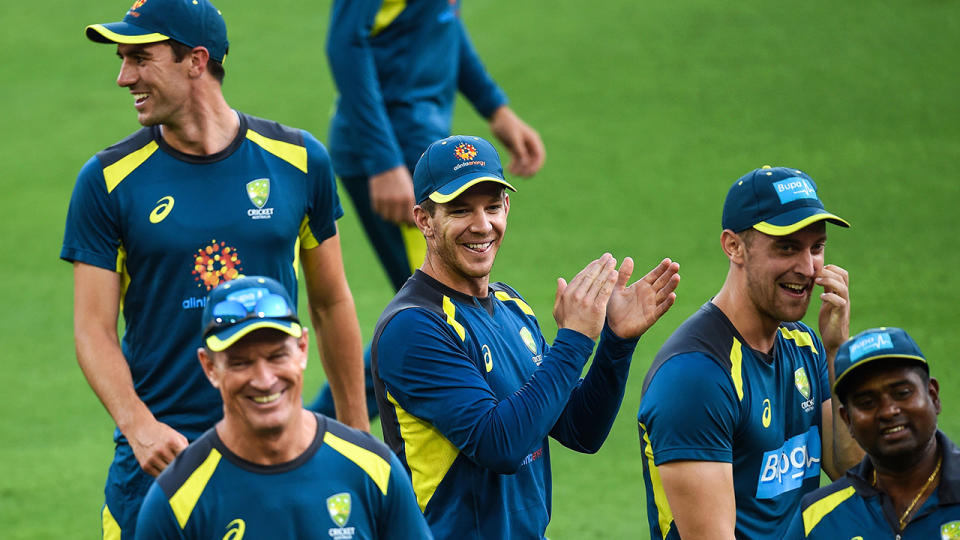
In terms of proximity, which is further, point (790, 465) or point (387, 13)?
point (387, 13)

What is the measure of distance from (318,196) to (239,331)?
5.46ft

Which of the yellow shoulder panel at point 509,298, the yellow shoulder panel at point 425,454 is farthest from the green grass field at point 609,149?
the yellow shoulder panel at point 425,454

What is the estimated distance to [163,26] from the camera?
508 centimetres

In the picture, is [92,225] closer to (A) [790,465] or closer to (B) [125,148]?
(B) [125,148]

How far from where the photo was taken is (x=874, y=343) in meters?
4.22

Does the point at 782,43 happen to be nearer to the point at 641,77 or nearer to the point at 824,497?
the point at 641,77

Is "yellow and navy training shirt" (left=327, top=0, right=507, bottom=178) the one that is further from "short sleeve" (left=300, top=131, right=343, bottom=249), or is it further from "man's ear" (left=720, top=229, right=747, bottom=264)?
"man's ear" (left=720, top=229, right=747, bottom=264)

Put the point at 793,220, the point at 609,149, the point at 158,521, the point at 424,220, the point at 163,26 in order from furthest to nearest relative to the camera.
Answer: the point at 609,149, the point at 163,26, the point at 793,220, the point at 424,220, the point at 158,521

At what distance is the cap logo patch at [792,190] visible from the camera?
5016mm

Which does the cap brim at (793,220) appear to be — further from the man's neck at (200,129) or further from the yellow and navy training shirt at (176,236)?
the man's neck at (200,129)

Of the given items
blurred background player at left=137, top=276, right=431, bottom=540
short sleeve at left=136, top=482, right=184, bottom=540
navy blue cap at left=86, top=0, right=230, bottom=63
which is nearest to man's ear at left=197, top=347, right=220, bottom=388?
blurred background player at left=137, top=276, right=431, bottom=540

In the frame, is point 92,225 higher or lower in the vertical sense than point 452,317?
higher

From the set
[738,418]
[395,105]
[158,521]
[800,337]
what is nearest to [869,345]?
[738,418]

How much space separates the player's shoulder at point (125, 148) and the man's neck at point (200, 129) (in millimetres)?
59
